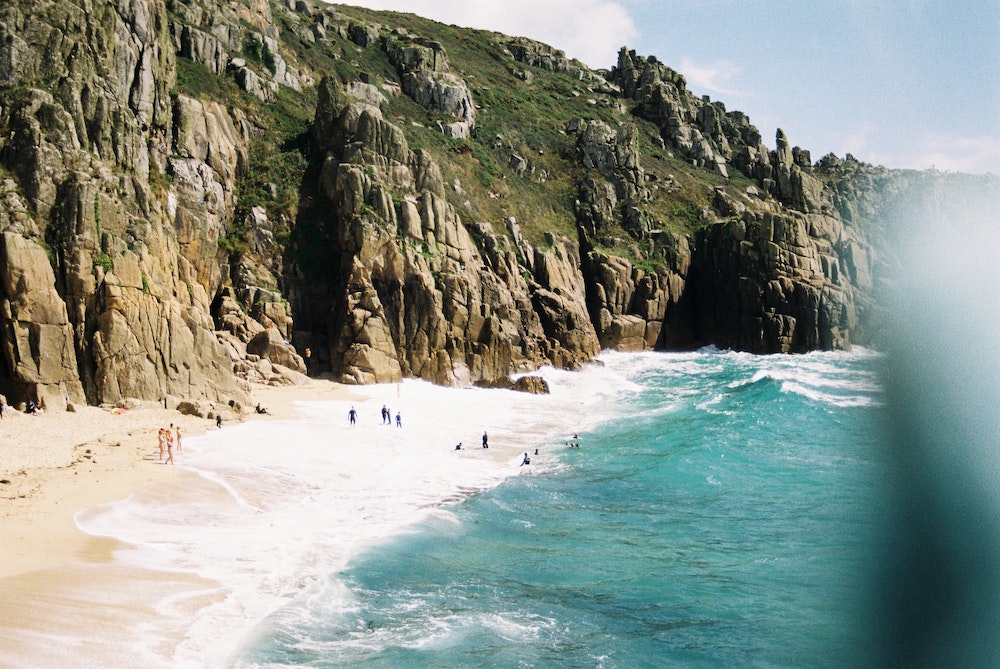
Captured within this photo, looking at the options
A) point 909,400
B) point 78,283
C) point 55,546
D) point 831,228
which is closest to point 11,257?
point 78,283

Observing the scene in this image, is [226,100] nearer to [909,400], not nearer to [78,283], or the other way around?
[78,283]

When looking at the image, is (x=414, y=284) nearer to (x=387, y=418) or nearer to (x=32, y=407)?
(x=387, y=418)

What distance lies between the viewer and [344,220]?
56.5 m

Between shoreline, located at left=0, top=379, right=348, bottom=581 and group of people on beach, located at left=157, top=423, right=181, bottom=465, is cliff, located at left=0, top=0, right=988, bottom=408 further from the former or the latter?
group of people on beach, located at left=157, top=423, right=181, bottom=465

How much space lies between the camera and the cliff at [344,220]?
37250 mm

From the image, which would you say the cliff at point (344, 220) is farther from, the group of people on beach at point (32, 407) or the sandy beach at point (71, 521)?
the sandy beach at point (71, 521)

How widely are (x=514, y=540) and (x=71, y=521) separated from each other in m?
12.4

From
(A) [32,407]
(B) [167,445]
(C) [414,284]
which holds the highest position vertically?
(C) [414,284]

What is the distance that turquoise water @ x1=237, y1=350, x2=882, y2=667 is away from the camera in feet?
55.3

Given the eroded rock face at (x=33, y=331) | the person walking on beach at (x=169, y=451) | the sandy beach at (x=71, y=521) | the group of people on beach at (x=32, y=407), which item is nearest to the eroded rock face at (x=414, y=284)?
the sandy beach at (x=71, y=521)

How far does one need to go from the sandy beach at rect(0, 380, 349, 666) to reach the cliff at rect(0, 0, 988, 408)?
9.64 feet

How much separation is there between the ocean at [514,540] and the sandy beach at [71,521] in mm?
779

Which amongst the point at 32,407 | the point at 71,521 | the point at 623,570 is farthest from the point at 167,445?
the point at 623,570

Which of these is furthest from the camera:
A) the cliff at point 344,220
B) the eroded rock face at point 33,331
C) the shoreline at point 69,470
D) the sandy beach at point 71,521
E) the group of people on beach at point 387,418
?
the group of people on beach at point 387,418
